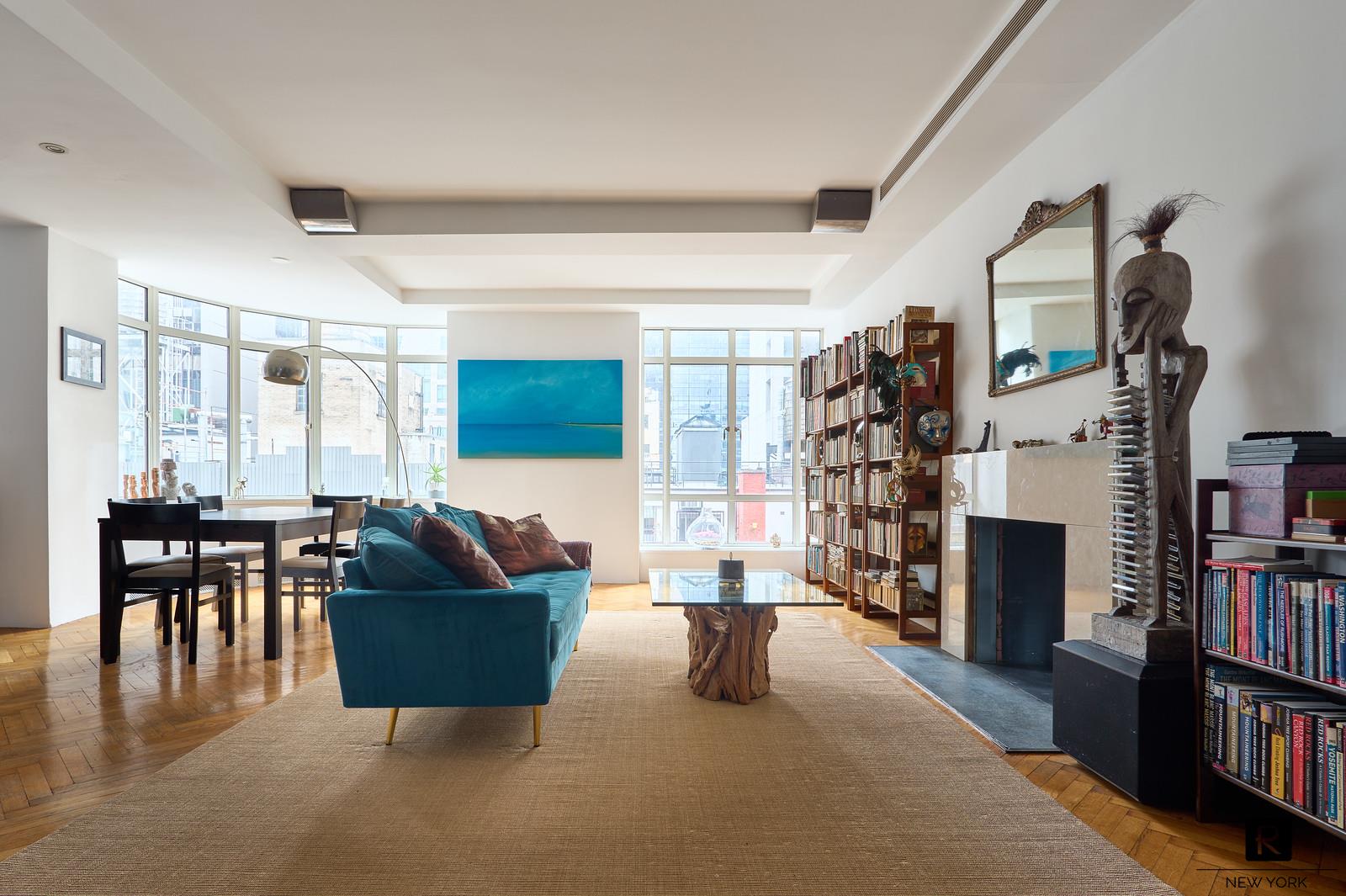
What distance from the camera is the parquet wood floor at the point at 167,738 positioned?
2078mm

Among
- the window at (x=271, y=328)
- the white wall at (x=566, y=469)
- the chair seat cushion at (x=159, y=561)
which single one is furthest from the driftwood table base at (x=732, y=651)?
the window at (x=271, y=328)

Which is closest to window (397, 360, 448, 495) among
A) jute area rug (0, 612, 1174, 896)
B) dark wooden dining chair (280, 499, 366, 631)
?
dark wooden dining chair (280, 499, 366, 631)

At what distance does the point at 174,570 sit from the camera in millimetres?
4355

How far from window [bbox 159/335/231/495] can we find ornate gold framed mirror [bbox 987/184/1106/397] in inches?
261

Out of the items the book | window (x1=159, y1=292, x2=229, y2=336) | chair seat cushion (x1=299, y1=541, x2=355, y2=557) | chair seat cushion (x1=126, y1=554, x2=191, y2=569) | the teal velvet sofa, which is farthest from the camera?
window (x1=159, y1=292, x2=229, y2=336)

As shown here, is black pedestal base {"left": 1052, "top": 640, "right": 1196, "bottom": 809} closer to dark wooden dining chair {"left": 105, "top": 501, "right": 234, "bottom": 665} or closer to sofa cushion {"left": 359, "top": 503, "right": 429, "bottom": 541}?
sofa cushion {"left": 359, "top": 503, "right": 429, "bottom": 541}

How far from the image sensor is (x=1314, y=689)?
211cm

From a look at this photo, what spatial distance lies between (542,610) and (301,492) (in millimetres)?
6157

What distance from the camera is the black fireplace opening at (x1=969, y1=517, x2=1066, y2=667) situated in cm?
415

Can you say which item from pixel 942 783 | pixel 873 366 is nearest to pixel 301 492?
pixel 873 366

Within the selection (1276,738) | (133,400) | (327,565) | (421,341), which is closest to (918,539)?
(1276,738)

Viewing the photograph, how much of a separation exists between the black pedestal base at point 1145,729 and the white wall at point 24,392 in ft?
20.4

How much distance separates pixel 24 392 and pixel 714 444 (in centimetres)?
579

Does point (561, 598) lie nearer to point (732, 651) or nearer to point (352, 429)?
point (732, 651)
